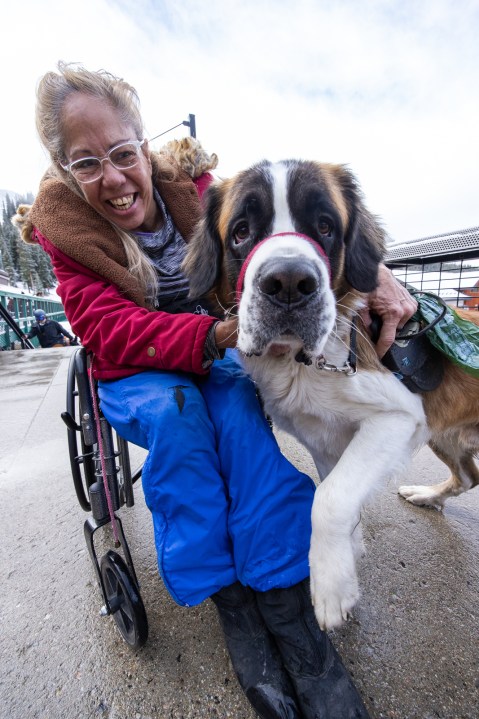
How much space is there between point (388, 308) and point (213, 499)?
965 mm

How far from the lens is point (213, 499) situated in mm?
1246

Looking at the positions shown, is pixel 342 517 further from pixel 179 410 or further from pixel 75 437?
pixel 75 437

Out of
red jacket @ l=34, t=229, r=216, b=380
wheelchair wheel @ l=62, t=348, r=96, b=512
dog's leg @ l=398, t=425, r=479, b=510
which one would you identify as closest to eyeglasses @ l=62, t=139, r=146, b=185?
red jacket @ l=34, t=229, r=216, b=380

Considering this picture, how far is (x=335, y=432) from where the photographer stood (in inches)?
60.9

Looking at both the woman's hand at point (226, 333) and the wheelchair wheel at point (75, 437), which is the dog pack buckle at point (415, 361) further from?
the wheelchair wheel at point (75, 437)

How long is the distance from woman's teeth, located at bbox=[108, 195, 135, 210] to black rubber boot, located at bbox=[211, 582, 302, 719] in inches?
63.0

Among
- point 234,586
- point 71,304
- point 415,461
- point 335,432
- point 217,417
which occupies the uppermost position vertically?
point 71,304

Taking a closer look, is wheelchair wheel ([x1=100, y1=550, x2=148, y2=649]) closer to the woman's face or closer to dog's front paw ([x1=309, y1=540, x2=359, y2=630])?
dog's front paw ([x1=309, y1=540, x2=359, y2=630])

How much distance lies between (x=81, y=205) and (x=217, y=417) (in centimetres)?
110

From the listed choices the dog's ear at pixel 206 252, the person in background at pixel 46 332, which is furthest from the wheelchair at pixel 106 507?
the person in background at pixel 46 332

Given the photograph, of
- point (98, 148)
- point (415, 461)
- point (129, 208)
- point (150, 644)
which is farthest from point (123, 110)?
point (415, 461)

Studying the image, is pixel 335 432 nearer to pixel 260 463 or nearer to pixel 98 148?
pixel 260 463

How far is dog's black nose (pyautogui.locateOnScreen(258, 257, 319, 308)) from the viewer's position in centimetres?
109

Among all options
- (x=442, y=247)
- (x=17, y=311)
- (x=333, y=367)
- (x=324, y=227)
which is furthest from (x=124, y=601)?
(x=17, y=311)
